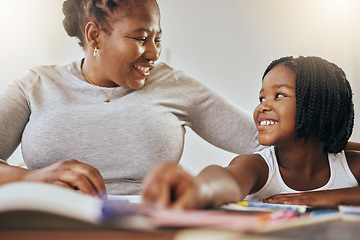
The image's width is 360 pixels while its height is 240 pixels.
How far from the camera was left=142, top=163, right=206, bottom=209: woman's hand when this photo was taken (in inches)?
18.9

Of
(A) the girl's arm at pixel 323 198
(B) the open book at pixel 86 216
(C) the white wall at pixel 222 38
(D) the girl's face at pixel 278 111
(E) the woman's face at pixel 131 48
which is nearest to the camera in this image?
(B) the open book at pixel 86 216

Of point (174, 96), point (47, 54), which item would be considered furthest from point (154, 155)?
point (47, 54)

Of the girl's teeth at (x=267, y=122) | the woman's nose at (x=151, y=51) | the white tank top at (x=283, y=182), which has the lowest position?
the white tank top at (x=283, y=182)

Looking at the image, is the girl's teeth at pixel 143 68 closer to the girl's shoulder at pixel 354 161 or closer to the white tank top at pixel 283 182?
the white tank top at pixel 283 182

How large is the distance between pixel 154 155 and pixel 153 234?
2.96ft

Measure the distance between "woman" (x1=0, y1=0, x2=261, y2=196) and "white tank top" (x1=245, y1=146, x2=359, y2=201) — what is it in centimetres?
19

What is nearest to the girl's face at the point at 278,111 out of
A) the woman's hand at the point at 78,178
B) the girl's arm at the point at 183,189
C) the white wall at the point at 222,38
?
the girl's arm at the point at 183,189

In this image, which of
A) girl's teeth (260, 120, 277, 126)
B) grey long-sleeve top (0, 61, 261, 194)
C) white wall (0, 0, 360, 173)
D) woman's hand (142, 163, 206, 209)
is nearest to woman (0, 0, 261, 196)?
grey long-sleeve top (0, 61, 261, 194)

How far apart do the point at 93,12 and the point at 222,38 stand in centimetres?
107

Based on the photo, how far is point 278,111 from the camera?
3.92ft

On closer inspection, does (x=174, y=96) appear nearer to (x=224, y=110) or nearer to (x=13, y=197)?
(x=224, y=110)

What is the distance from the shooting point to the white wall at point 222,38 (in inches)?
85.7

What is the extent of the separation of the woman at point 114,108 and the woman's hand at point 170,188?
2.44 ft

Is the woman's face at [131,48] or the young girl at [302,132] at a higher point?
the woman's face at [131,48]
